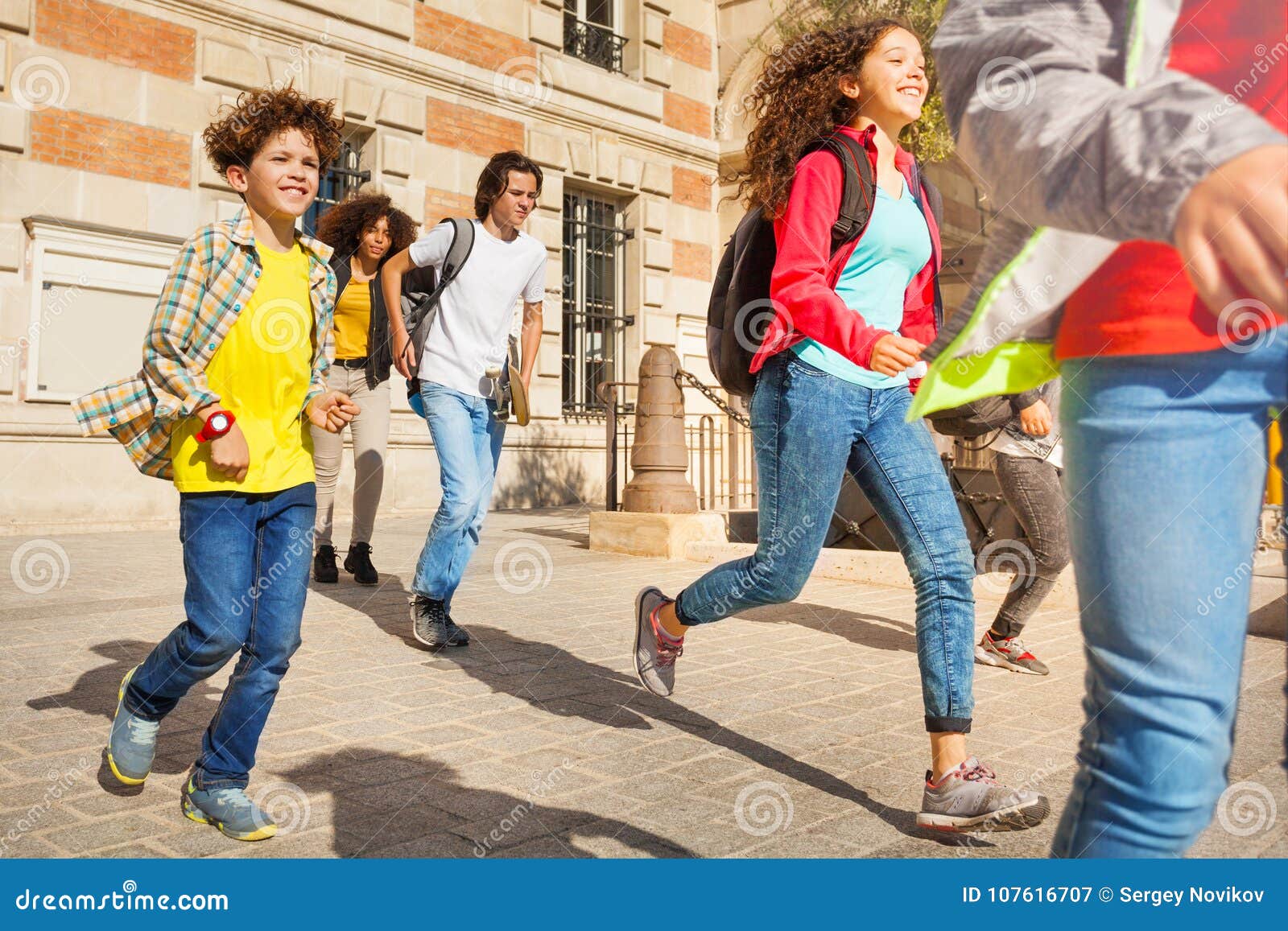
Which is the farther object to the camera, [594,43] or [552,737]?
[594,43]

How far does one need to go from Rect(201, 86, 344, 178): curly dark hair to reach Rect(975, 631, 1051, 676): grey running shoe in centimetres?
364

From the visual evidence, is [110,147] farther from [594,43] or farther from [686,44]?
[686,44]

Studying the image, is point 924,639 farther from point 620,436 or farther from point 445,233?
point 620,436

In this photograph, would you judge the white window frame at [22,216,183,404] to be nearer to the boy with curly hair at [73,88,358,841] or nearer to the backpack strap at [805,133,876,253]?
the boy with curly hair at [73,88,358,841]

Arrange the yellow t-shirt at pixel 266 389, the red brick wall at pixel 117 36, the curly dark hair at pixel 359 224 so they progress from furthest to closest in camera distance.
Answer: the red brick wall at pixel 117 36 → the curly dark hair at pixel 359 224 → the yellow t-shirt at pixel 266 389

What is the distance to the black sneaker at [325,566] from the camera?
7137mm

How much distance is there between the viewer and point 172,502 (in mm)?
11141

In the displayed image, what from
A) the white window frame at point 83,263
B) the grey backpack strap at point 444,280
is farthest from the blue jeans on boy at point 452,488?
the white window frame at point 83,263

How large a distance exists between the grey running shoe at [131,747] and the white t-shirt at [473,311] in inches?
95.0

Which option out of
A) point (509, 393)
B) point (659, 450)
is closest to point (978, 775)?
point (509, 393)

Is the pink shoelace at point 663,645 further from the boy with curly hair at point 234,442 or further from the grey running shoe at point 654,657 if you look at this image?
the boy with curly hair at point 234,442

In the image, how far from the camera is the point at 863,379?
9.88 feet

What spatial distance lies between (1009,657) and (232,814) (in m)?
3.59

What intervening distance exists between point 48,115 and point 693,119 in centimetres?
971
